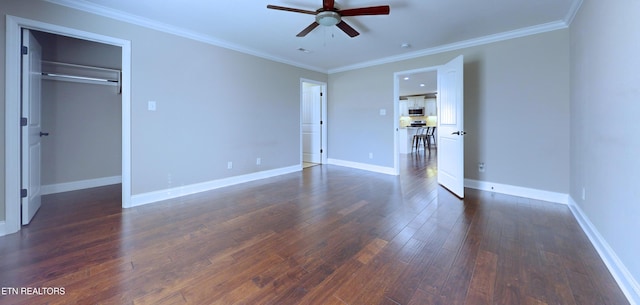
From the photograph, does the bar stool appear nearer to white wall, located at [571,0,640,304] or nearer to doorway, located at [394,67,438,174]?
doorway, located at [394,67,438,174]

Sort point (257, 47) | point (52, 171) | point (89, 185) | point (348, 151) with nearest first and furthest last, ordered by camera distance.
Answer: point (52, 171), point (89, 185), point (257, 47), point (348, 151)

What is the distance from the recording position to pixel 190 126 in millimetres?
3689

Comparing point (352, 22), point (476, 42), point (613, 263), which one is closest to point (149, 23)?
point (352, 22)

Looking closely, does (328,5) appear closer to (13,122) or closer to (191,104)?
(191,104)

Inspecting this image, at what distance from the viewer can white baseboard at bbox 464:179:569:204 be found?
327 cm

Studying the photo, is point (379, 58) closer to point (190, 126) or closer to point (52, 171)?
point (190, 126)

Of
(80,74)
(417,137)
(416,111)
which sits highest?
(416,111)

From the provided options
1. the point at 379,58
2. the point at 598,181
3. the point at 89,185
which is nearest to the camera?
the point at 598,181

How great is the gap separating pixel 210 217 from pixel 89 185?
274 cm

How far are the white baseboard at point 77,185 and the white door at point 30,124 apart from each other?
938 mm

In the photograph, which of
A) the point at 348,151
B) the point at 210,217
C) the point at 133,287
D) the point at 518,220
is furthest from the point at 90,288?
the point at 348,151

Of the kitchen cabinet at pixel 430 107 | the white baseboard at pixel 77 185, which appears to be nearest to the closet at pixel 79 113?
the white baseboard at pixel 77 185

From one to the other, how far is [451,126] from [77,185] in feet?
19.1

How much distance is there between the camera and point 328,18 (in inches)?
105
